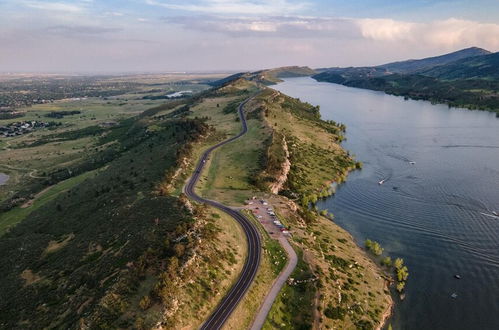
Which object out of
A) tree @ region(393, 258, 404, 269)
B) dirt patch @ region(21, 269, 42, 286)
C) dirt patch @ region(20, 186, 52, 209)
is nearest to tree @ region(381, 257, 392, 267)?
tree @ region(393, 258, 404, 269)

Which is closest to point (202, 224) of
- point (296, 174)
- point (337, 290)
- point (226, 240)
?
point (226, 240)

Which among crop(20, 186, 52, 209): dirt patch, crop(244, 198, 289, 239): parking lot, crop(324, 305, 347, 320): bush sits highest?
crop(244, 198, 289, 239): parking lot

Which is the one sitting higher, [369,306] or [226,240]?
[226,240]

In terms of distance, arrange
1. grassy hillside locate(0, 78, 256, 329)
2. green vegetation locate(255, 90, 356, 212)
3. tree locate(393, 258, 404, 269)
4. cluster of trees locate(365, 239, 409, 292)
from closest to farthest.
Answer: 1. grassy hillside locate(0, 78, 256, 329)
2. cluster of trees locate(365, 239, 409, 292)
3. tree locate(393, 258, 404, 269)
4. green vegetation locate(255, 90, 356, 212)

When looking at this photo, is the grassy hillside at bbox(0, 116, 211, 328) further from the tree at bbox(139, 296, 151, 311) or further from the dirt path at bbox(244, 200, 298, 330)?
the dirt path at bbox(244, 200, 298, 330)

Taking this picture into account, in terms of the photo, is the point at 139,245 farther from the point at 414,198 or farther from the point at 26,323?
the point at 414,198

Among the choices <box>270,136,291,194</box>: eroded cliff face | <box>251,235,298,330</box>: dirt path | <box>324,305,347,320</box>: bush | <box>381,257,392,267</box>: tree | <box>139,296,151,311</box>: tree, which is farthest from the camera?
<box>270,136,291,194</box>: eroded cliff face

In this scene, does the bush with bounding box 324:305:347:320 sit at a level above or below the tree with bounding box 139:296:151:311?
below

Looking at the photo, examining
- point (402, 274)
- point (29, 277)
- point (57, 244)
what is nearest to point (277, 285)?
point (402, 274)

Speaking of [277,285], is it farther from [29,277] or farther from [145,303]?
[29,277]

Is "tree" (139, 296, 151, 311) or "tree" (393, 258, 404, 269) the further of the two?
"tree" (393, 258, 404, 269)

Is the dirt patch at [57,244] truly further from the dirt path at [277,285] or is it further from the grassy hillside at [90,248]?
the dirt path at [277,285]
